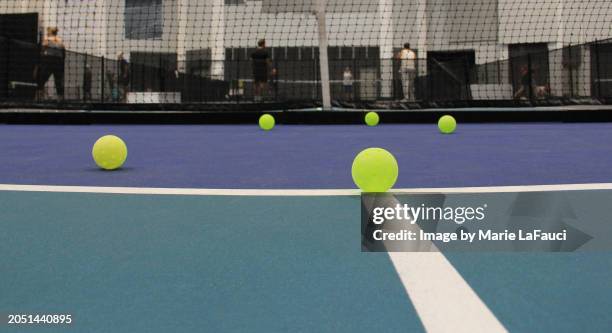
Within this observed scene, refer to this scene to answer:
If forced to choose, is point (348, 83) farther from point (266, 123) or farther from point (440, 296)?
point (440, 296)

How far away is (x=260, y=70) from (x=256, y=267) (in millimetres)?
14537

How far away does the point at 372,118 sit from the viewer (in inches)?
437

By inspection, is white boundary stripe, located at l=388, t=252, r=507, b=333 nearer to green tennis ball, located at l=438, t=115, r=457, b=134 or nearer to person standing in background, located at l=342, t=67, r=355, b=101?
green tennis ball, located at l=438, t=115, r=457, b=134

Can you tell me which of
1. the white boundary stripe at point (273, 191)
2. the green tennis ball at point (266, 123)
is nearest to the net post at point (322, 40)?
the green tennis ball at point (266, 123)

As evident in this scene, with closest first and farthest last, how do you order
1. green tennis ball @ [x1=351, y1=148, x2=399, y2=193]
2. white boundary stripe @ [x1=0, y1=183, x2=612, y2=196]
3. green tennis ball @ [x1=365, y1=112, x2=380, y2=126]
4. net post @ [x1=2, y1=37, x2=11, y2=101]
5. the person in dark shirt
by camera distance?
1. green tennis ball @ [x1=351, y1=148, x2=399, y2=193]
2. white boundary stripe @ [x1=0, y1=183, x2=612, y2=196]
3. green tennis ball @ [x1=365, y1=112, x2=380, y2=126]
4. net post @ [x1=2, y1=37, x2=11, y2=101]
5. the person in dark shirt

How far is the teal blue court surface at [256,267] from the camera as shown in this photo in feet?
4.57

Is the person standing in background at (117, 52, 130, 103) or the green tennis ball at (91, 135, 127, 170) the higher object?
the person standing in background at (117, 52, 130, 103)

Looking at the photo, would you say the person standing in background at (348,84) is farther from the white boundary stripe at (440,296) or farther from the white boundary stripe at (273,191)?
the white boundary stripe at (440,296)

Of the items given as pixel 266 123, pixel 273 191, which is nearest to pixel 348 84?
pixel 266 123

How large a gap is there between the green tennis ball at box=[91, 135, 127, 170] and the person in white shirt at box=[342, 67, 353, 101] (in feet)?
54.5

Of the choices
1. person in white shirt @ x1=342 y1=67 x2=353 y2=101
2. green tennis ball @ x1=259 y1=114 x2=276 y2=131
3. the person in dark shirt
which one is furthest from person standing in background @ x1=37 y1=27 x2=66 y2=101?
person in white shirt @ x1=342 y1=67 x2=353 y2=101

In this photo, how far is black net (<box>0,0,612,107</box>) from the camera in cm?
1500

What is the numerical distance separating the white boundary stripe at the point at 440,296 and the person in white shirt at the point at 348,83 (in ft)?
62.0

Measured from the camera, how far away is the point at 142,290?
62.4 inches
